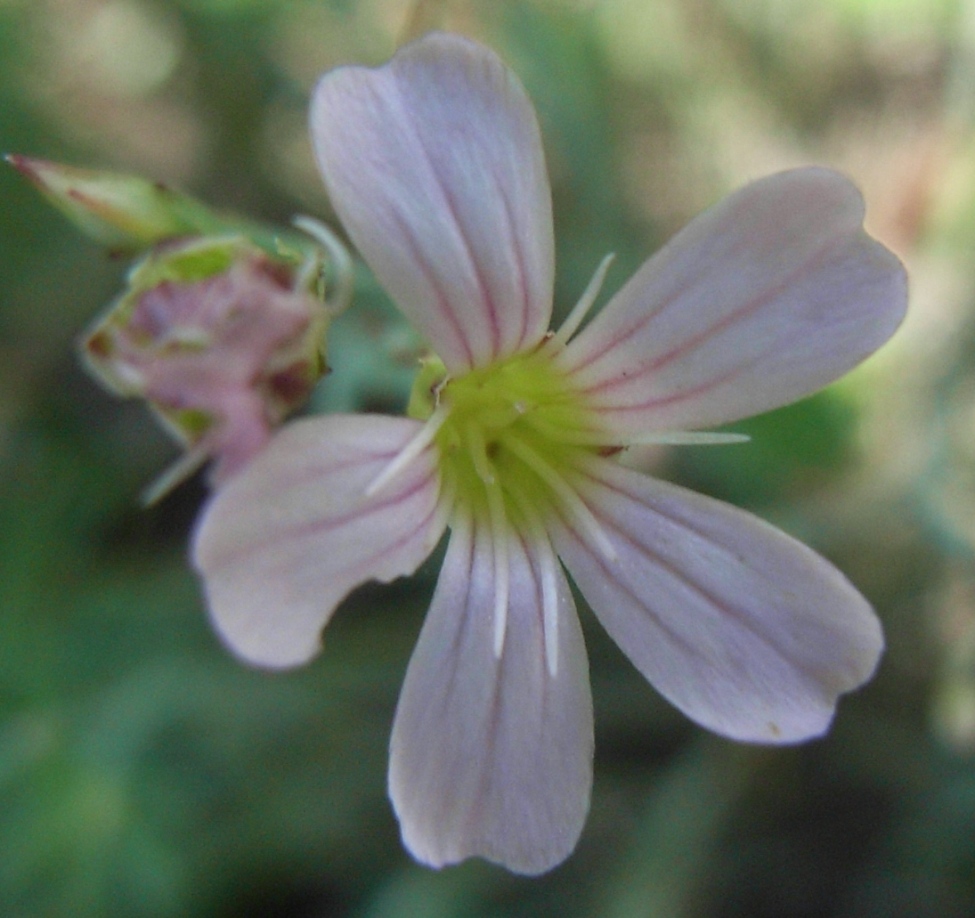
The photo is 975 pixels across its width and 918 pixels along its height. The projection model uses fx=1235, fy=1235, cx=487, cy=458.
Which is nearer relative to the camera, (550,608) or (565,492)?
(550,608)

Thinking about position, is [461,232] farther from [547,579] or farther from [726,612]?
[726,612]

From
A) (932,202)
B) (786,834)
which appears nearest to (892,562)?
(786,834)

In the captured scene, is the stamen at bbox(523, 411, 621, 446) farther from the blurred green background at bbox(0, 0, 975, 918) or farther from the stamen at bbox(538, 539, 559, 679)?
the blurred green background at bbox(0, 0, 975, 918)

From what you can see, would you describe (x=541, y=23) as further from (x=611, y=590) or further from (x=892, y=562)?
(x=611, y=590)

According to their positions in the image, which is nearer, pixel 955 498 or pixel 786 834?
pixel 955 498

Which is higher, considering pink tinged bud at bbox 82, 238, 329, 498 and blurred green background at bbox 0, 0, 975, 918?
pink tinged bud at bbox 82, 238, 329, 498

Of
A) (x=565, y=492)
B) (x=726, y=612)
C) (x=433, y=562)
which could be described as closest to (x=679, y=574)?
(x=726, y=612)

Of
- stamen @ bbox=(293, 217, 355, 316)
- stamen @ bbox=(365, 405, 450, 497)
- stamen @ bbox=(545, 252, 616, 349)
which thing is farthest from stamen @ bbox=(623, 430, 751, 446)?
stamen @ bbox=(293, 217, 355, 316)
